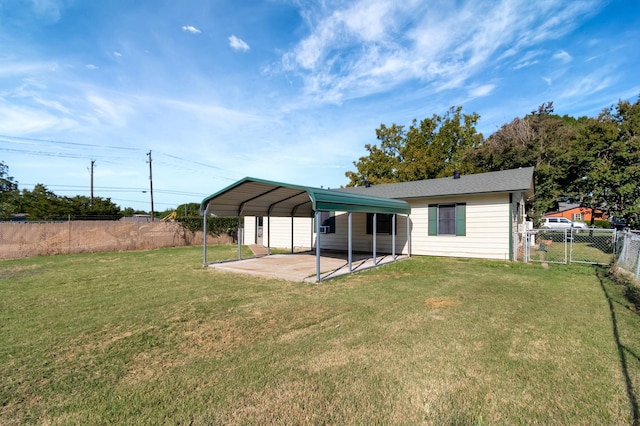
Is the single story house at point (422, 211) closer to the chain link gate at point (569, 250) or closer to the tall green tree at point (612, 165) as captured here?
the chain link gate at point (569, 250)

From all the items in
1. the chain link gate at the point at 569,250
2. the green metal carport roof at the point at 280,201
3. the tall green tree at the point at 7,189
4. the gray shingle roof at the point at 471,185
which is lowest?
the chain link gate at the point at 569,250

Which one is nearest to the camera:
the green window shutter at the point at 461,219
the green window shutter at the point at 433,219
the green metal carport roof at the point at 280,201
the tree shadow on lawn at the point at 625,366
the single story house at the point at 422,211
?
the tree shadow on lawn at the point at 625,366

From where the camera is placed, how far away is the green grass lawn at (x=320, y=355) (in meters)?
2.38

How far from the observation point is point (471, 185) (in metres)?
11.4

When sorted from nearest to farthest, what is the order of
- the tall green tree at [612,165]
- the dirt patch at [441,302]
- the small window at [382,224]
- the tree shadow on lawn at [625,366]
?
the tree shadow on lawn at [625,366] < the dirt patch at [441,302] < the small window at [382,224] < the tall green tree at [612,165]

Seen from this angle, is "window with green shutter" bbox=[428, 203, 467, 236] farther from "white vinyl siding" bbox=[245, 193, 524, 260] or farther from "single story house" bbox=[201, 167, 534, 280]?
"white vinyl siding" bbox=[245, 193, 524, 260]

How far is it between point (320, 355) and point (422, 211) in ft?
32.3

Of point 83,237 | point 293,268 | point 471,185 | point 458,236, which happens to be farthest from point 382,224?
point 83,237

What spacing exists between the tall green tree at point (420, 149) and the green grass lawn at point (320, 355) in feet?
67.5

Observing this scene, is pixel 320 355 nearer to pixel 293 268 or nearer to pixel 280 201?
pixel 293 268

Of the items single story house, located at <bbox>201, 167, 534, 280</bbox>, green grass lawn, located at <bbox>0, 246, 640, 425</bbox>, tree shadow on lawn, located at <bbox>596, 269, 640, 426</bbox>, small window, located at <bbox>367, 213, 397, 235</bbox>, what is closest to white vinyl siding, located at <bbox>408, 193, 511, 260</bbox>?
single story house, located at <bbox>201, 167, 534, 280</bbox>

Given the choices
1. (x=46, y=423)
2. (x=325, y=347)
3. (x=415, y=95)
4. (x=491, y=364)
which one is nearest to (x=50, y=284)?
(x=46, y=423)

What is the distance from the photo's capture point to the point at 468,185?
1148 centimetres

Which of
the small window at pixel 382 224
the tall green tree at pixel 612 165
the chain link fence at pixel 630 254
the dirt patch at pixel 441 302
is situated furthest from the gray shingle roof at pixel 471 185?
the dirt patch at pixel 441 302
